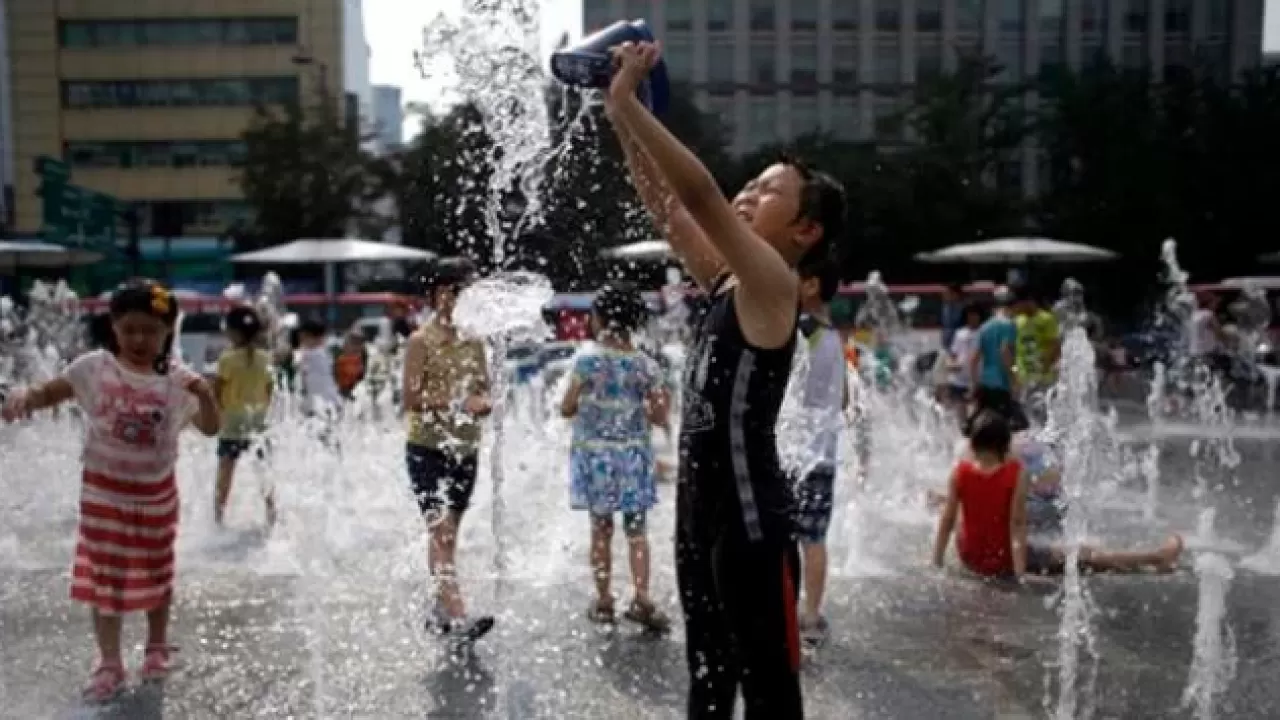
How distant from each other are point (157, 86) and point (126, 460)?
4857cm

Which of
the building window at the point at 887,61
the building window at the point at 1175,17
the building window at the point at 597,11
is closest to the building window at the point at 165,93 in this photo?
the building window at the point at 597,11

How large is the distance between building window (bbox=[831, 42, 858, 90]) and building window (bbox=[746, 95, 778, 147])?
278cm

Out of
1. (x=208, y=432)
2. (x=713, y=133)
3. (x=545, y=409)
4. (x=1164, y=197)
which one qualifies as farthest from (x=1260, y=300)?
(x=208, y=432)

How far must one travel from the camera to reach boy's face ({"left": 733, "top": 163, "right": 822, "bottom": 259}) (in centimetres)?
289

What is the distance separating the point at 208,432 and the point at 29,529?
3724 mm

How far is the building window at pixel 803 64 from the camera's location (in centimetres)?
5681

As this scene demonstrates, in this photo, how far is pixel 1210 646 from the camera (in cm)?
493

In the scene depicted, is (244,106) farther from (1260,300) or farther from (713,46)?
(1260,300)

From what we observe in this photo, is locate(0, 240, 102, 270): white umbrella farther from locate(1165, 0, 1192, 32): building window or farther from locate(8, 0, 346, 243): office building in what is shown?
locate(1165, 0, 1192, 32): building window

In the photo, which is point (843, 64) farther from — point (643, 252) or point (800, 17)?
point (643, 252)

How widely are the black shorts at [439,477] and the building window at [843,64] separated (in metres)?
53.5

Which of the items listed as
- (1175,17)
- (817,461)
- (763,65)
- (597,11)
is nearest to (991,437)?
(817,461)

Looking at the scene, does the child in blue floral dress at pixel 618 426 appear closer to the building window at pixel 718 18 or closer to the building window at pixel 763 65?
the building window at pixel 763 65

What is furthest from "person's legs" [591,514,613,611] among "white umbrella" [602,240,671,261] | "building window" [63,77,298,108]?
"building window" [63,77,298,108]
